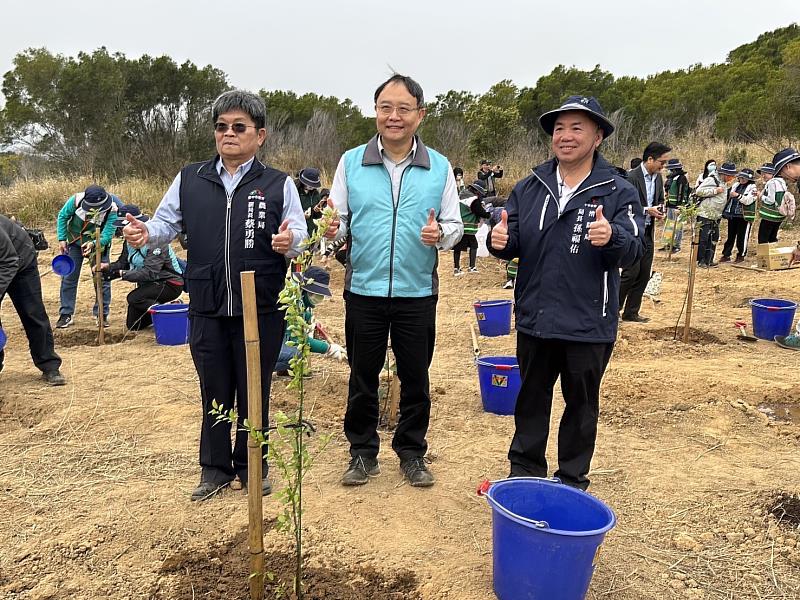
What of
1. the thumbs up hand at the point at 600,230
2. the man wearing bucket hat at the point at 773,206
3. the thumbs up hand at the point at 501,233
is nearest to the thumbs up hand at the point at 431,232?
the thumbs up hand at the point at 501,233

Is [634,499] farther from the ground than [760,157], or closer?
closer

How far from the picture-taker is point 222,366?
311 cm

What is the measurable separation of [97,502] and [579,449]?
7.96 feet

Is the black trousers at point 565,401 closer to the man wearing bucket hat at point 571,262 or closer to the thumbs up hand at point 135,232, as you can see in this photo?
the man wearing bucket hat at point 571,262

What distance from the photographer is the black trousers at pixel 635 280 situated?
6905mm

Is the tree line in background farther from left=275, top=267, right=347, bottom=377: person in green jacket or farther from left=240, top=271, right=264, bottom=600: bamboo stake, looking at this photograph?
left=240, top=271, right=264, bottom=600: bamboo stake

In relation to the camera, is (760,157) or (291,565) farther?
(760,157)

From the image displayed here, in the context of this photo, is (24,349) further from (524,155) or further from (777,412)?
(524,155)

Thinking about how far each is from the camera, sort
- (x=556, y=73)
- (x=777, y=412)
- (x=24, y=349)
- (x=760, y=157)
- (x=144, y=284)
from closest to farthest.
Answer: (x=777, y=412) → (x=24, y=349) → (x=144, y=284) → (x=760, y=157) → (x=556, y=73)

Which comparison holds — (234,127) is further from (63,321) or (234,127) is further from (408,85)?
(63,321)

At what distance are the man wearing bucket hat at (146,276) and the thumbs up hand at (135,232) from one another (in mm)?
3856

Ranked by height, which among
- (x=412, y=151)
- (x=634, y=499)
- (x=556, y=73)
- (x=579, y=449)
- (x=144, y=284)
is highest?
(x=556, y=73)

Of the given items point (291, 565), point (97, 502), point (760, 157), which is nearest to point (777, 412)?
point (291, 565)

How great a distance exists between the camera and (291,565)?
2600 millimetres
